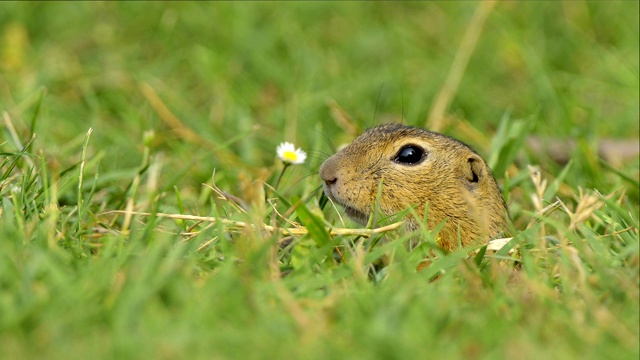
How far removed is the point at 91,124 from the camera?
561cm

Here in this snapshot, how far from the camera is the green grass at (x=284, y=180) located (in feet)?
8.64

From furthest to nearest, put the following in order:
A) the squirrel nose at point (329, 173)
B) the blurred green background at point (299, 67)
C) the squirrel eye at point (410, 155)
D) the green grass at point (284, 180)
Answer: the blurred green background at point (299, 67), the squirrel eye at point (410, 155), the squirrel nose at point (329, 173), the green grass at point (284, 180)

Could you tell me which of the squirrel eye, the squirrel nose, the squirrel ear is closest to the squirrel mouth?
the squirrel nose

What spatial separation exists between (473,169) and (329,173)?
66 centimetres

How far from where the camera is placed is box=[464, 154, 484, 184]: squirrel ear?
411cm

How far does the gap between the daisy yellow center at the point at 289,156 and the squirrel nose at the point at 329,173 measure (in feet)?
0.67

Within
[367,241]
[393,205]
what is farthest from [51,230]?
[393,205]

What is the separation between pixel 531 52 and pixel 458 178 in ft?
7.83

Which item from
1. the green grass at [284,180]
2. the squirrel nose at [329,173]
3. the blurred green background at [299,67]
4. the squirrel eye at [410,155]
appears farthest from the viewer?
the blurred green background at [299,67]

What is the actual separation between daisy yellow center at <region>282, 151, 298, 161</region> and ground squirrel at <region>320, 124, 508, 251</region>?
18 cm

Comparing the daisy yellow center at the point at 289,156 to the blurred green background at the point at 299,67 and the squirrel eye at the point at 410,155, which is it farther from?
the blurred green background at the point at 299,67

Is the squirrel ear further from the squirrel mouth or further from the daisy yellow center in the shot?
the daisy yellow center

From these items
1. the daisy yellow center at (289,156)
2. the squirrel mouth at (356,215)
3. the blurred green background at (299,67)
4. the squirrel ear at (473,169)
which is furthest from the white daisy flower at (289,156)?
the blurred green background at (299,67)

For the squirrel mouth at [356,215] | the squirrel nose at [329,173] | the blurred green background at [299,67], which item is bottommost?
the blurred green background at [299,67]
